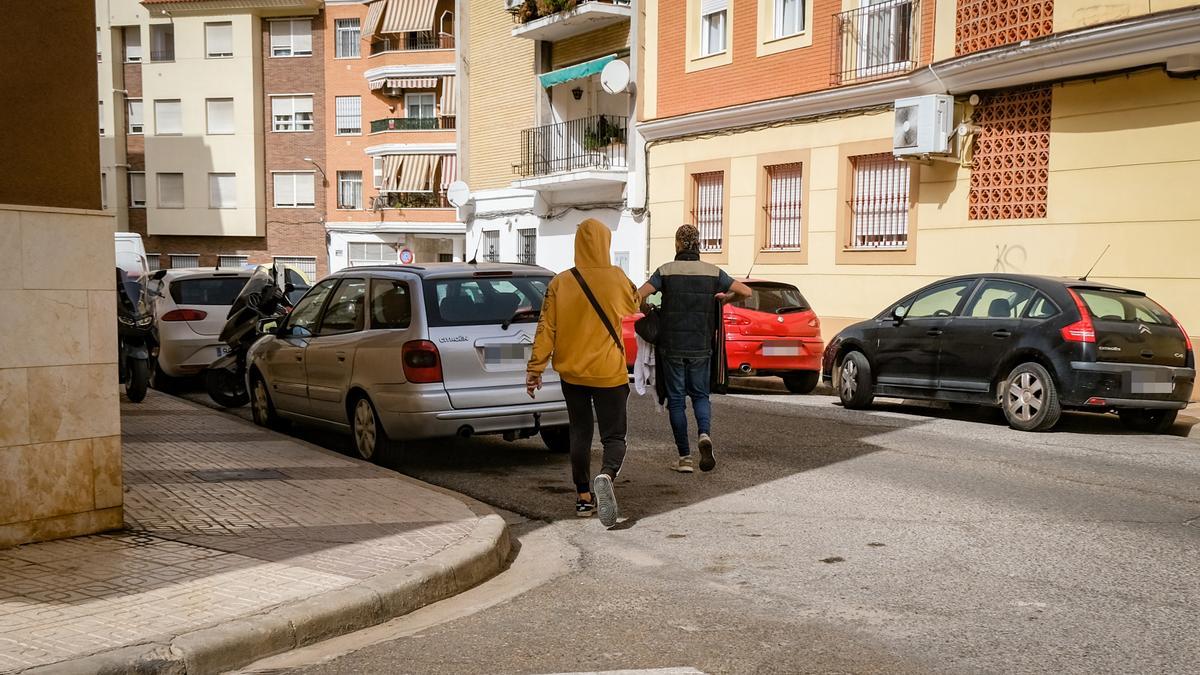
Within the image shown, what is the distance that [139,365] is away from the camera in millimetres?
12359

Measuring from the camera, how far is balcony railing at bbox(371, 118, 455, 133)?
4528 centimetres

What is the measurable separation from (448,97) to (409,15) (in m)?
3.51

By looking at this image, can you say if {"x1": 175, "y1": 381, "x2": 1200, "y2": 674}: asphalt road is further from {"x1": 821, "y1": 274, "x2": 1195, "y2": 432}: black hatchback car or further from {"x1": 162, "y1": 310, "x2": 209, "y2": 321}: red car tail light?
{"x1": 162, "y1": 310, "x2": 209, "y2": 321}: red car tail light

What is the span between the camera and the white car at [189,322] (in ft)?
48.8

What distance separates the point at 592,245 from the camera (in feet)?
22.7

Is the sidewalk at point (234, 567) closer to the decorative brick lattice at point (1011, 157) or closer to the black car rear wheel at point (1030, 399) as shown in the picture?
the black car rear wheel at point (1030, 399)

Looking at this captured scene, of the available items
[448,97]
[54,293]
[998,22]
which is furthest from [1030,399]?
[448,97]

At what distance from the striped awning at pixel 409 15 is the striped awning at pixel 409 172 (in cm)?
500

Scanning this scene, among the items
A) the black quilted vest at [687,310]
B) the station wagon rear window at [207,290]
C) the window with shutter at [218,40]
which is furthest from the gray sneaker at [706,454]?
the window with shutter at [218,40]

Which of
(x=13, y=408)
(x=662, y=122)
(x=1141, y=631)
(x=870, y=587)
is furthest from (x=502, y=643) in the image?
(x=662, y=122)

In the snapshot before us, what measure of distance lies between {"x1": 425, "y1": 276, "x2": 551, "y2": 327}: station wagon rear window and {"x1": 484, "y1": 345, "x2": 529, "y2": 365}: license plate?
0.25 meters

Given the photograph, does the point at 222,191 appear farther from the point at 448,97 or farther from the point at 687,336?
the point at 687,336

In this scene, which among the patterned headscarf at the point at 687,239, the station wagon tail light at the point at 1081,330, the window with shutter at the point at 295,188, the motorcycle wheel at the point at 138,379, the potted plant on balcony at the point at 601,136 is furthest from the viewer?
the window with shutter at the point at 295,188

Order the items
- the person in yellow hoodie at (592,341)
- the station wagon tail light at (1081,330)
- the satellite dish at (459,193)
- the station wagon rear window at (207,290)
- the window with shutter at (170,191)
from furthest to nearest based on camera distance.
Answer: the window with shutter at (170,191) < the satellite dish at (459,193) < the station wagon rear window at (207,290) < the station wagon tail light at (1081,330) < the person in yellow hoodie at (592,341)
